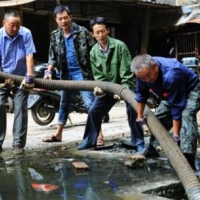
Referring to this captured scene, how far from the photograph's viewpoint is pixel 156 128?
13.8 ft

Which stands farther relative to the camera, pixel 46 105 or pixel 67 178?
pixel 46 105

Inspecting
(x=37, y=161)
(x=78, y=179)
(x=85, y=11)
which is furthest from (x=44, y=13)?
(x=78, y=179)

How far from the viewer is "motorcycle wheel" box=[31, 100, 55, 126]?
29.9 feet

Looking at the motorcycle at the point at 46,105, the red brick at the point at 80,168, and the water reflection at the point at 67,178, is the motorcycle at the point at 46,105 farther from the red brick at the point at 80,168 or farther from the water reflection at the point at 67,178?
the red brick at the point at 80,168

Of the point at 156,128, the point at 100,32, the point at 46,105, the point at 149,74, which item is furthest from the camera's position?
the point at 46,105

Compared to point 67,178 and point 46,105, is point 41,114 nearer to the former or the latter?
point 46,105

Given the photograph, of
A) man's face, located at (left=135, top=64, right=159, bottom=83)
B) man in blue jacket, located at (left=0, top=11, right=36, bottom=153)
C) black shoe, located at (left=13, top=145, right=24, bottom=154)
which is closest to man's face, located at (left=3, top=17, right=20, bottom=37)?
man in blue jacket, located at (left=0, top=11, right=36, bottom=153)

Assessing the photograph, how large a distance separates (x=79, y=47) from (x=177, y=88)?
2.24 m

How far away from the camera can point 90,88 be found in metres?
5.36

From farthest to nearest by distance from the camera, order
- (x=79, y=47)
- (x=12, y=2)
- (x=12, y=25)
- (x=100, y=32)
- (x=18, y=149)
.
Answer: (x=12, y=2), (x=79, y=47), (x=18, y=149), (x=12, y=25), (x=100, y=32)

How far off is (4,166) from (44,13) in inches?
409

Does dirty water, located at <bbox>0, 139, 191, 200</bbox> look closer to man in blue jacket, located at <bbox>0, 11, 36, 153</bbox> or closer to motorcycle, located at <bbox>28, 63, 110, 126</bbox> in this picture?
man in blue jacket, located at <bbox>0, 11, 36, 153</bbox>

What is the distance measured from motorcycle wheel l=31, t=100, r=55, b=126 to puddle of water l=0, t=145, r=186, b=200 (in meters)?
3.77

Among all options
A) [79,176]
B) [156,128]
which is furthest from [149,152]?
[79,176]
